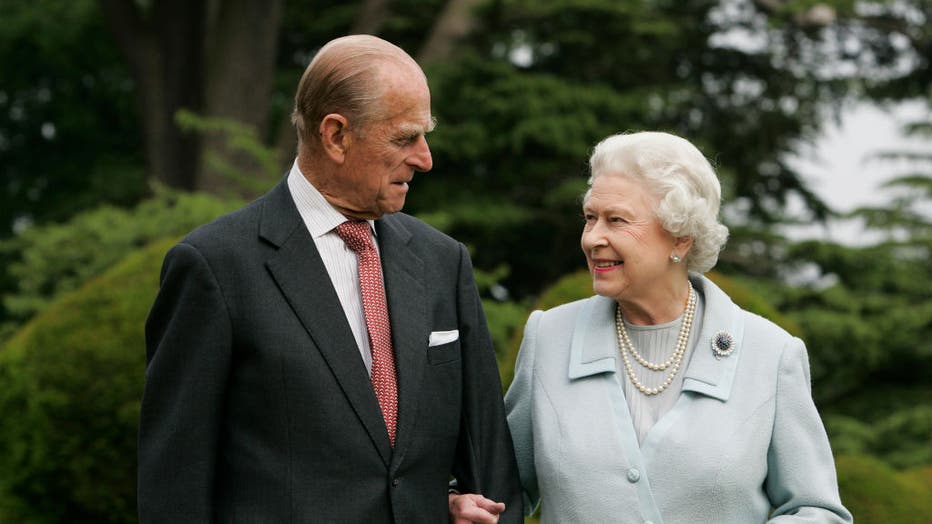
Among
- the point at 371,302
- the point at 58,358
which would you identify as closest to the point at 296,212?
the point at 371,302

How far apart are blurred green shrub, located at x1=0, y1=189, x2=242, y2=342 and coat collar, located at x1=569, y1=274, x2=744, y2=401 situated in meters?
5.47

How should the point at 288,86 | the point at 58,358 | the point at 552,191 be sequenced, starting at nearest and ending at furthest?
the point at 58,358 < the point at 552,191 < the point at 288,86

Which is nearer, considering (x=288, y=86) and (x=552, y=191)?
(x=552, y=191)

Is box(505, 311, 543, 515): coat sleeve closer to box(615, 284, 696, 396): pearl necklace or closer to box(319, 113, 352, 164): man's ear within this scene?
box(615, 284, 696, 396): pearl necklace

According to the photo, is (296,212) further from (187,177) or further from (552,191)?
(187,177)

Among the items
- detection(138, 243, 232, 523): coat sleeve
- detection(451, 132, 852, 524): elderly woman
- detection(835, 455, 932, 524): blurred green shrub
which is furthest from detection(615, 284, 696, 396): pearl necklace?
detection(835, 455, 932, 524): blurred green shrub

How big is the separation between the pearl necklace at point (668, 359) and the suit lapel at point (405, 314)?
0.54m

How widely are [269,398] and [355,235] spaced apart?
465 millimetres

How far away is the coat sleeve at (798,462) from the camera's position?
301cm

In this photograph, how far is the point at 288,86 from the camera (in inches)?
534

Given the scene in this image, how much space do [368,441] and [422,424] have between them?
15 cm

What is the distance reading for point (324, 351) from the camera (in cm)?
283

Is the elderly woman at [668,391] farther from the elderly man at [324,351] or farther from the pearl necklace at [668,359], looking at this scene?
the elderly man at [324,351]

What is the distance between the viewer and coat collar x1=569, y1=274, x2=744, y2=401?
122 inches
